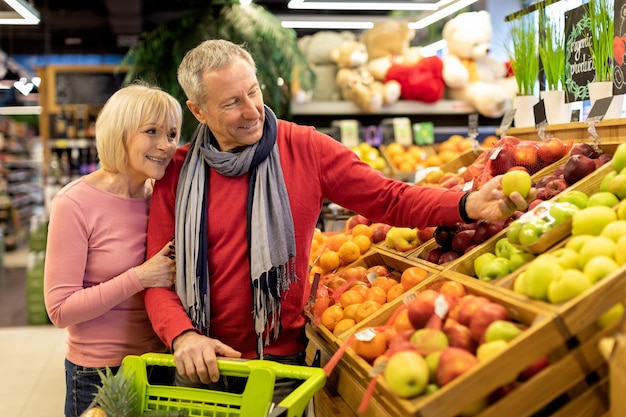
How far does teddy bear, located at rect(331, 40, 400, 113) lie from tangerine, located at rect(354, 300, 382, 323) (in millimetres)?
4210

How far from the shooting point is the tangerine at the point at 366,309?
2.07 meters

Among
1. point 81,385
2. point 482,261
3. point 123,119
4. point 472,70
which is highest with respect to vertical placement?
point 472,70

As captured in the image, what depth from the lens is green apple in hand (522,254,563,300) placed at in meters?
1.44

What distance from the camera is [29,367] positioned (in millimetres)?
5074

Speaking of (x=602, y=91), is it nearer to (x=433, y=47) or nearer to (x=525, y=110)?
(x=525, y=110)

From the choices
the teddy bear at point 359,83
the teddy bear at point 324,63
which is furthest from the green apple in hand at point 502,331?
the teddy bear at point 324,63

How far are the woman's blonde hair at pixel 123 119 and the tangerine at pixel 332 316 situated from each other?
87cm

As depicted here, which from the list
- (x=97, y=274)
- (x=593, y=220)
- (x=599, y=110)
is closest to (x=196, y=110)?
(x=97, y=274)

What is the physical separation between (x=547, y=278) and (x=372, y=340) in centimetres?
52

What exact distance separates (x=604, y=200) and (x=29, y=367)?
466cm

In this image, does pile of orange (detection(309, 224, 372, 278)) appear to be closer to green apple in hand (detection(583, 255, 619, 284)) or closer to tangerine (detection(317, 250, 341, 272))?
tangerine (detection(317, 250, 341, 272))

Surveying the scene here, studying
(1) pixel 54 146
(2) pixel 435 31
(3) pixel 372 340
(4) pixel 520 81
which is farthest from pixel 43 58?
(3) pixel 372 340

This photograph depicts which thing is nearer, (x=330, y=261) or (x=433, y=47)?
(x=330, y=261)

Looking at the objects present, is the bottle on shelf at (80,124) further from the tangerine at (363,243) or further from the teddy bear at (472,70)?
the tangerine at (363,243)
